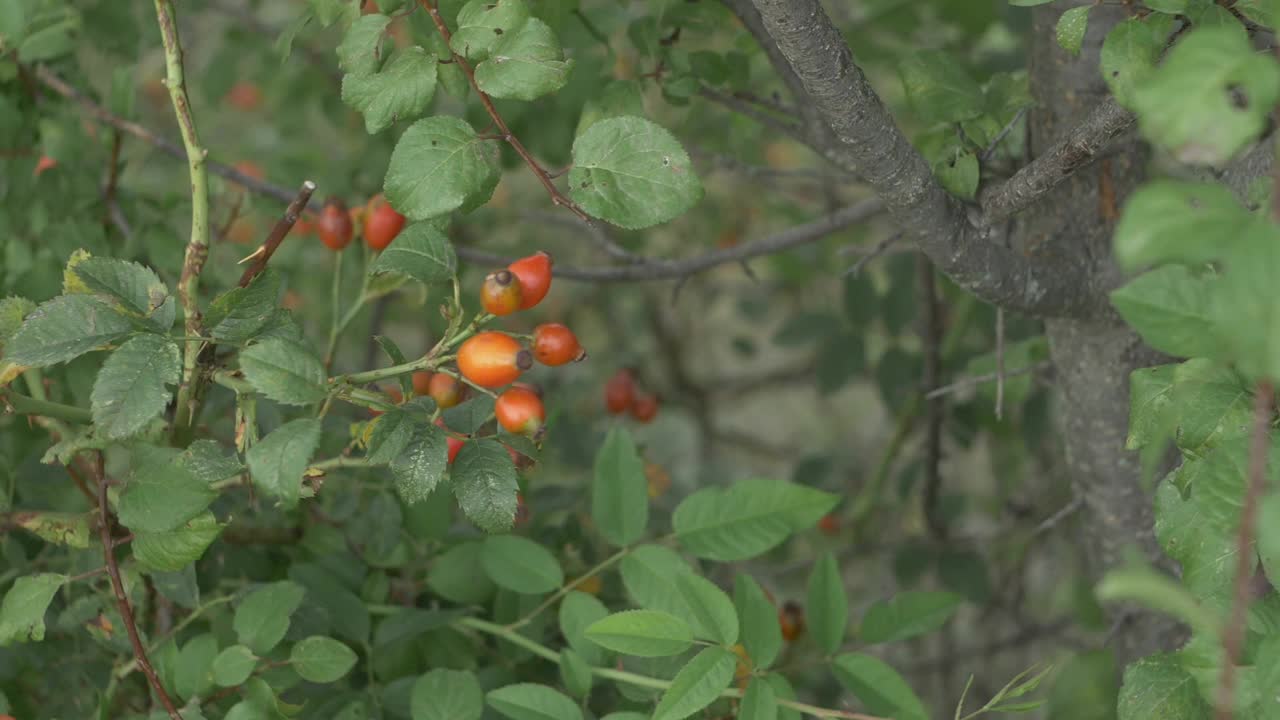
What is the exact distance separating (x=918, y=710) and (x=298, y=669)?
0.58 m

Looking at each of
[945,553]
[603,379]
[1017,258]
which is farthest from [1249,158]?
[603,379]

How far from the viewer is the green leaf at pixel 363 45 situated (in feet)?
3.37

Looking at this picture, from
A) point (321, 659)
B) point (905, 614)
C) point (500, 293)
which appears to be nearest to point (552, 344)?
point (500, 293)

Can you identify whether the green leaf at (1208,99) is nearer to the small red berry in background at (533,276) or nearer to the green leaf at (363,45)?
the small red berry in background at (533,276)

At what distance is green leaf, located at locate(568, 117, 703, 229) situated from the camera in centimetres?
94

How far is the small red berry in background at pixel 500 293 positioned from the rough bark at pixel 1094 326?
2.09 ft

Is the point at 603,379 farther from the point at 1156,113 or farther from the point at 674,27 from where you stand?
the point at 1156,113

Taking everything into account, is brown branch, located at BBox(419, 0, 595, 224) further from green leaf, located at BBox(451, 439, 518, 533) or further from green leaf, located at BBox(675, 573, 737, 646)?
green leaf, located at BBox(675, 573, 737, 646)

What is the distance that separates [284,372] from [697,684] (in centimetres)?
43

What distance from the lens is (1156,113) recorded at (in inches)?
25.9

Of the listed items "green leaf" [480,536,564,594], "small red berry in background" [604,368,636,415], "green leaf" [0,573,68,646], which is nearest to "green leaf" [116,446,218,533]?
"green leaf" [0,573,68,646]

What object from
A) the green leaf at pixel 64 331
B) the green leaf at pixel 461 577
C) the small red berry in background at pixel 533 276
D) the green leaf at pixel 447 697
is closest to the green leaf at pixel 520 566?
the green leaf at pixel 461 577

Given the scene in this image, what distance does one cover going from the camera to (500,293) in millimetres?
942

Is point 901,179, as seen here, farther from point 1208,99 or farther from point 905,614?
point 905,614
